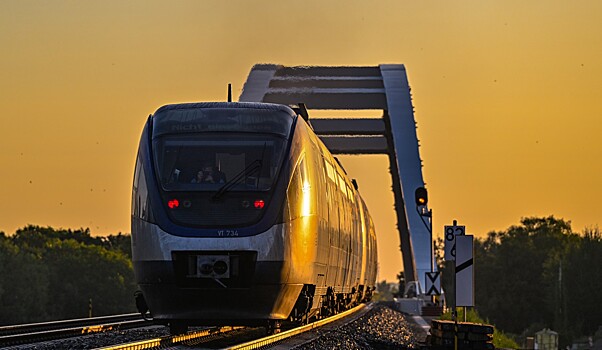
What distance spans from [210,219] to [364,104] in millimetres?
56879

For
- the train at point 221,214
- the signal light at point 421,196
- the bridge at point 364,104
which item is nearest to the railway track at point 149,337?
the train at point 221,214

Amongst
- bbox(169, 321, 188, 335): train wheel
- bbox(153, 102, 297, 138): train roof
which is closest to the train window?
bbox(153, 102, 297, 138): train roof

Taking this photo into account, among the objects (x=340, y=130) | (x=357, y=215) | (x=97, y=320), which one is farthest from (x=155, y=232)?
(x=340, y=130)

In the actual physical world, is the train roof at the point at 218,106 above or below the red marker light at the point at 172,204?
above

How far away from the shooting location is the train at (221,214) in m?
18.1

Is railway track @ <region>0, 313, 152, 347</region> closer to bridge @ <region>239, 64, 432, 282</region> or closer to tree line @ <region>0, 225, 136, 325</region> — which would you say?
bridge @ <region>239, 64, 432, 282</region>

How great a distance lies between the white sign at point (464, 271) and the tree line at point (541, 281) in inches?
2766

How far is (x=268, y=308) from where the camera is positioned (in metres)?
18.7

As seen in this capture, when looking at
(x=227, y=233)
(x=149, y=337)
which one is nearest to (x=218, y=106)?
(x=227, y=233)

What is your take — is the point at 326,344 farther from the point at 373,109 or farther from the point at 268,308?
the point at 373,109

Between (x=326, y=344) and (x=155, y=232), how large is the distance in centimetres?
317

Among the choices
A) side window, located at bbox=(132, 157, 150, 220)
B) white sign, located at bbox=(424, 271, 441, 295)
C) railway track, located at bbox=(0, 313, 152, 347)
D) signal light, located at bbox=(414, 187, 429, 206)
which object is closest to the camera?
side window, located at bbox=(132, 157, 150, 220)

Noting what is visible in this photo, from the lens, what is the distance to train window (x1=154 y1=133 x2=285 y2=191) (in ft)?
60.2

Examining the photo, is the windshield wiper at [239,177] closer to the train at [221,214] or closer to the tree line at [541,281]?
the train at [221,214]
